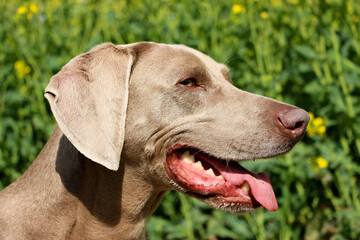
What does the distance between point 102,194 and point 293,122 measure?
3.30 feet

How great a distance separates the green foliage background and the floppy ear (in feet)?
5.00

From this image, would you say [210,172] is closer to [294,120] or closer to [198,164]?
[198,164]

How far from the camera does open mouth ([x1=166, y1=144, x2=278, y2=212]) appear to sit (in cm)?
273

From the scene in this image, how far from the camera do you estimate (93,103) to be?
2537 mm

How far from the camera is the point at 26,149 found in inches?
176

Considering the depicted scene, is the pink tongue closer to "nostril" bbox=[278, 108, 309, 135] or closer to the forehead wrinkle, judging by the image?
"nostril" bbox=[278, 108, 309, 135]

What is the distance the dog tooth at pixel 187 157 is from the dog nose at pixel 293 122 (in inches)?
19.1

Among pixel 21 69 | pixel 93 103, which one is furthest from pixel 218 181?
pixel 21 69

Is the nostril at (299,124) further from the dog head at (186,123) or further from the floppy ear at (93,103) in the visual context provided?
the floppy ear at (93,103)

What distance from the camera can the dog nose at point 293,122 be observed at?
2.64 m

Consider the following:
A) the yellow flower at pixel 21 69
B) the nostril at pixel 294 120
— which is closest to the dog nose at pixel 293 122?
the nostril at pixel 294 120

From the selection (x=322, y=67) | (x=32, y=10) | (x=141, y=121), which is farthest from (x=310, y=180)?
(x=32, y=10)

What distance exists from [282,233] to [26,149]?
7.02 ft

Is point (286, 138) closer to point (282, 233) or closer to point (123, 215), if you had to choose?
point (123, 215)
